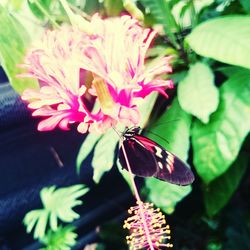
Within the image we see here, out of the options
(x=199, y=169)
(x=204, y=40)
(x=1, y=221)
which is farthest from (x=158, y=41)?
(x=1, y=221)

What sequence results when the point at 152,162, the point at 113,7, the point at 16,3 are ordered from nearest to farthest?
the point at 152,162
the point at 16,3
the point at 113,7

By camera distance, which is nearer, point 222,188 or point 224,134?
point 224,134

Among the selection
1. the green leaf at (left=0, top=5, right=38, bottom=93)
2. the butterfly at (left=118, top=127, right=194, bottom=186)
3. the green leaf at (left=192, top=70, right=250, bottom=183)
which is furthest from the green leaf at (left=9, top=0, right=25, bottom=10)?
the green leaf at (left=192, top=70, right=250, bottom=183)

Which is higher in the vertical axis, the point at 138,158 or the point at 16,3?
the point at 16,3

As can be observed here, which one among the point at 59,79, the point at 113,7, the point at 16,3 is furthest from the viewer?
the point at 113,7

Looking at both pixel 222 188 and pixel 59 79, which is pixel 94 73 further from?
pixel 222 188

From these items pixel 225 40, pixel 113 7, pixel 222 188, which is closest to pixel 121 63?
pixel 225 40

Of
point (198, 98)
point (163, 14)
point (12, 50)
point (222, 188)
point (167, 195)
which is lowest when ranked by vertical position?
point (222, 188)
